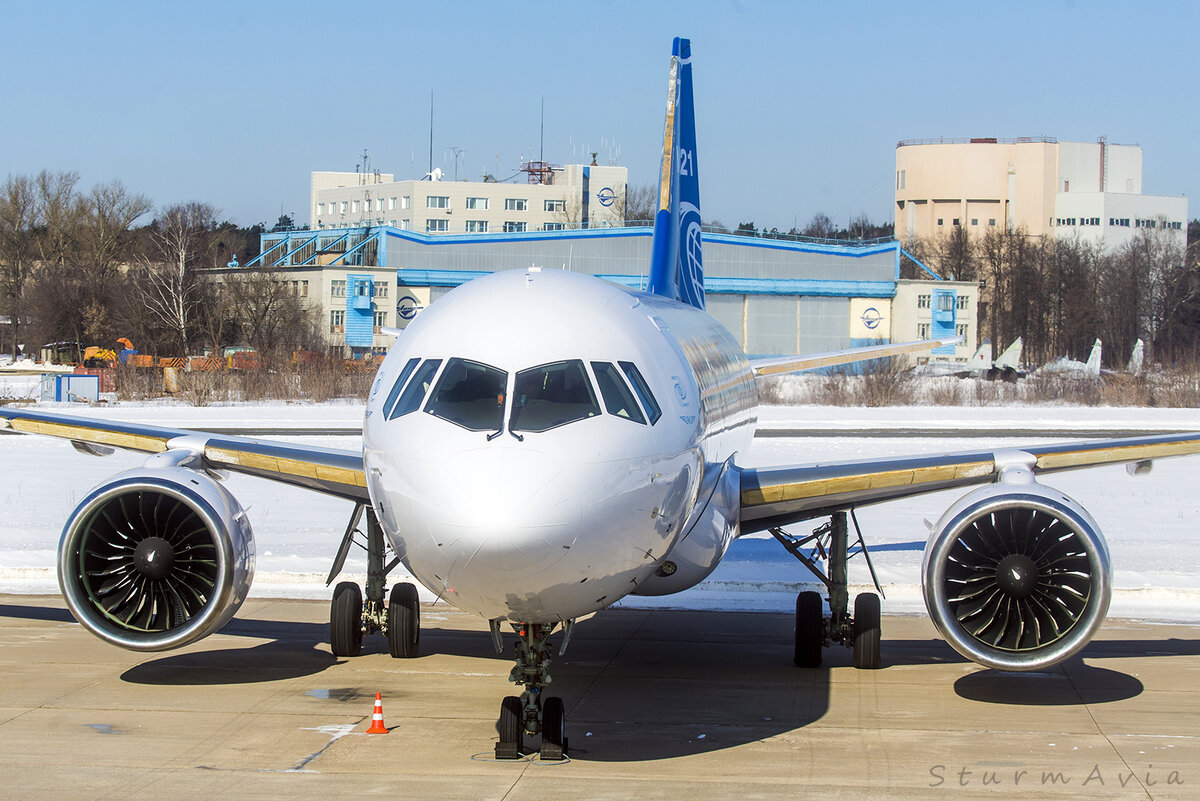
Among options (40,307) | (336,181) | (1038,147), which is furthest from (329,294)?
(1038,147)

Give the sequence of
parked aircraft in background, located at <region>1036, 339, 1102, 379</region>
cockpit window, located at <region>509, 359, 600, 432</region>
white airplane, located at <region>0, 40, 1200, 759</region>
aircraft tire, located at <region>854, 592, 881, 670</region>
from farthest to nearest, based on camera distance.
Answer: parked aircraft in background, located at <region>1036, 339, 1102, 379</region>
aircraft tire, located at <region>854, 592, 881, 670</region>
cockpit window, located at <region>509, 359, 600, 432</region>
white airplane, located at <region>0, 40, 1200, 759</region>

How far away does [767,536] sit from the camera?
74.4 feet

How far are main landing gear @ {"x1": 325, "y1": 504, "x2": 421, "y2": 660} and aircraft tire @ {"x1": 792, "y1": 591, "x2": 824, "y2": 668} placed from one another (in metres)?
3.69

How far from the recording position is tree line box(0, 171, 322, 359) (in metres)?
76.2

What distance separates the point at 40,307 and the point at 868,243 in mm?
56325

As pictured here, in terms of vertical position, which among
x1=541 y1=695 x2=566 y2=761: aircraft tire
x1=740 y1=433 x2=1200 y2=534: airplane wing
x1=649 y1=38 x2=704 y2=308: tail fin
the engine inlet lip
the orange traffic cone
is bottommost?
the orange traffic cone

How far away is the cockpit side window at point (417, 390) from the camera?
26.6ft

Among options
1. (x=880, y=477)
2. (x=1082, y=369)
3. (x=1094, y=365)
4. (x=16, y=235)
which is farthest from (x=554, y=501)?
(x=16, y=235)

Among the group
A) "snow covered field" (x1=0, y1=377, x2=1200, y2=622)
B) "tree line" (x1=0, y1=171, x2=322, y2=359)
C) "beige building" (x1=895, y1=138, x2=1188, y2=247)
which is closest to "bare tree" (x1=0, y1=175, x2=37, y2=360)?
"tree line" (x1=0, y1=171, x2=322, y2=359)

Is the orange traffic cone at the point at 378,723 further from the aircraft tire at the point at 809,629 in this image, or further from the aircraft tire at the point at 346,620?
the aircraft tire at the point at 809,629

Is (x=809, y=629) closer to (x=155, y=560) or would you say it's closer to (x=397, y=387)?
(x=397, y=387)

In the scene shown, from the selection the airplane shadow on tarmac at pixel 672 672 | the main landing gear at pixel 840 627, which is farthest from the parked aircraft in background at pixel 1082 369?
the main landing gear at pixel 840 627

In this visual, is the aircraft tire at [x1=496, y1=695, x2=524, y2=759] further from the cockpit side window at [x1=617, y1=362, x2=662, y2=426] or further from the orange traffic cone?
the cockpit side window at [x1=617, y1=362, x2=662, y2=426]

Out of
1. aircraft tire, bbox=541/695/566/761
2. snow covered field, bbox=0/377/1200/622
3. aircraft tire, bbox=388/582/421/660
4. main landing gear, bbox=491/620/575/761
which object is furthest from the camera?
snow covered field, bbox=0/377/1200/622
